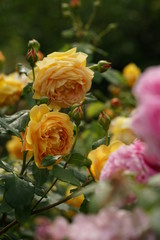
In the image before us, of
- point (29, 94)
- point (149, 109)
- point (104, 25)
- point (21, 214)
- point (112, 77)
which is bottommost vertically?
point (21, 214)

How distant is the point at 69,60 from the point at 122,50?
4.97 m

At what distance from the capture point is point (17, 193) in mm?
843

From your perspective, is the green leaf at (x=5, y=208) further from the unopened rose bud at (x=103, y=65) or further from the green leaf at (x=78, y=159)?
the unopened rose bud at (x=103, y=65)

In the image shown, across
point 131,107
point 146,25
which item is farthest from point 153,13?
point 131,107

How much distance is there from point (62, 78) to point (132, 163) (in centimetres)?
34

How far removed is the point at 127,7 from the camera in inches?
248

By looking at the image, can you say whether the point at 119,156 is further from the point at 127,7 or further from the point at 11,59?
the point at 127,7

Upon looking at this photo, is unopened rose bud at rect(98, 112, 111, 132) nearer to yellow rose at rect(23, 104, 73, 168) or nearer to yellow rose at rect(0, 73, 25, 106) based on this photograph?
yellow rose at rect(23, 104, 73, 168)

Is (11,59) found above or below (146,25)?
below

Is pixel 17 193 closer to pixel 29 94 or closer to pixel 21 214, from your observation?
pixel 21 214

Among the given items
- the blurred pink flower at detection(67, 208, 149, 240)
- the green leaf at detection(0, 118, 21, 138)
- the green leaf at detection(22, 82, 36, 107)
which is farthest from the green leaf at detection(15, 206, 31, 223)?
the blurred pink flower at detection(67, 208, 149, 240)

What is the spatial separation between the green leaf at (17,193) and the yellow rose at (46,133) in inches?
1.7

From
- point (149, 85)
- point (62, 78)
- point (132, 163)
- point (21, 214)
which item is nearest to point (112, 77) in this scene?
point (62, 78)

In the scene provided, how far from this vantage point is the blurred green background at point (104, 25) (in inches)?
232
